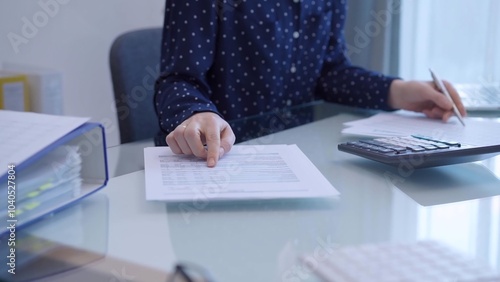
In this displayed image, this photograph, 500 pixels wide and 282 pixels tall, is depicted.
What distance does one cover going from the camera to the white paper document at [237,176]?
0.73 meters

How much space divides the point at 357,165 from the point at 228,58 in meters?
0.48

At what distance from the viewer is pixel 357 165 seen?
2.96ft

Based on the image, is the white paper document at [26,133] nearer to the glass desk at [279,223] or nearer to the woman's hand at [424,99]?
the glass desk at [279,223]

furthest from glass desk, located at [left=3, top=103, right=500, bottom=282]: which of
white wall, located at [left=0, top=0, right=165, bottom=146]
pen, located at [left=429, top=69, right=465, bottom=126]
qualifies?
white wall, located at [left=0, top=0, right=165, bottom=146]

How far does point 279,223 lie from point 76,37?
150 centimetres

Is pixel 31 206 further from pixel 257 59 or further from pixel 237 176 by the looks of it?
pixel 257 59

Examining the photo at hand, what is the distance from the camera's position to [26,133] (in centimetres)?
71

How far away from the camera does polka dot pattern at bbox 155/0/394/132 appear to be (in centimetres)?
117

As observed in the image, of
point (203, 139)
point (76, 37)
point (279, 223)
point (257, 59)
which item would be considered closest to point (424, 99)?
point (257, 59)

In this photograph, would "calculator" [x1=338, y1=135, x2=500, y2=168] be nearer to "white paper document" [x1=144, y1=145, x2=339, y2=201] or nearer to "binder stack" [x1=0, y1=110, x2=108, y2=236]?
"white paper document" [x1=144, y1=145, x2=339, y2=201]

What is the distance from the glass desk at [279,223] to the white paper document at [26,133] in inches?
3.1

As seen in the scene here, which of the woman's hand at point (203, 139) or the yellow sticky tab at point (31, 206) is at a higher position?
the woman's hand at point (203, 139)

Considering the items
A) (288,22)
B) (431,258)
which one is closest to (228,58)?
(288,22)

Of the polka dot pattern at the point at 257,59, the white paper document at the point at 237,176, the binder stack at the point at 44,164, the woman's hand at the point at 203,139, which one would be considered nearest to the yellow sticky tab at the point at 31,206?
the binder stack at the point at 44,164
